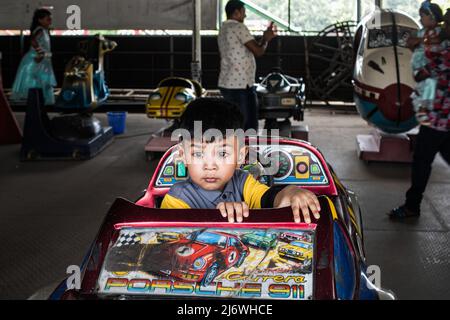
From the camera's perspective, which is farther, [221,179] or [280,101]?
[280,101]

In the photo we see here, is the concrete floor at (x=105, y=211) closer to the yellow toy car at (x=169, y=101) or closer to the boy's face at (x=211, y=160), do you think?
the yellow toy car at (x=169, y=101)

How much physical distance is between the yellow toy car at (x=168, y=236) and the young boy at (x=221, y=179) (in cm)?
17

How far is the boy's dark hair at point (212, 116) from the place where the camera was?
212 cm

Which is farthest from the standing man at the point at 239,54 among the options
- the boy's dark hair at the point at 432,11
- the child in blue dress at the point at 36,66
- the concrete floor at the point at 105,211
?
the child in blue dress at the point at 36,66

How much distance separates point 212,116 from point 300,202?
440mm

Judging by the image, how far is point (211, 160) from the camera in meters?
2.07

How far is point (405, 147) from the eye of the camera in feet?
21.5

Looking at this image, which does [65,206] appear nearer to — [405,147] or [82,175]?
[82,175]

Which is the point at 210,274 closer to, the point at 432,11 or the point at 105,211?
the point at 105,211

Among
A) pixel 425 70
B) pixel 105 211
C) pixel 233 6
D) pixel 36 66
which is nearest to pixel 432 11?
pixel 425 70

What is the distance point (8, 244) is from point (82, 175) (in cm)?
212

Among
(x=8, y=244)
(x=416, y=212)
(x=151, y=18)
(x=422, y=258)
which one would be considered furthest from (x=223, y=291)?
(x=151, y=18)

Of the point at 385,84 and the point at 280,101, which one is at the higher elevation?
the point at 385,84
